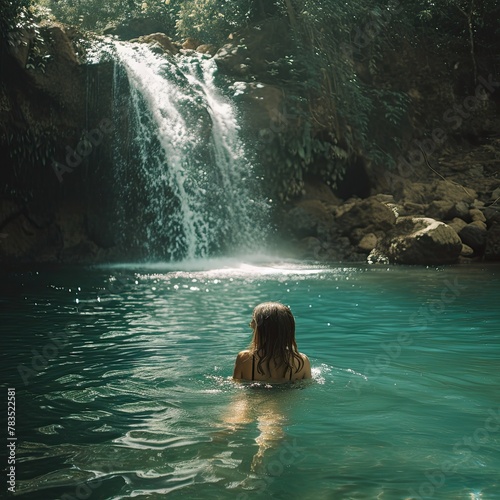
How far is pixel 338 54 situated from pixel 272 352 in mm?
22270

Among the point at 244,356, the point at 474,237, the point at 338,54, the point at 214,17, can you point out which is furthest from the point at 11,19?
the point at 244,356

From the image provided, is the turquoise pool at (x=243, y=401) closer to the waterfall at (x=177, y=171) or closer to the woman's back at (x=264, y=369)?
the woman's back at (x=264, y=369)

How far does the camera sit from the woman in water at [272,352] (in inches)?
221

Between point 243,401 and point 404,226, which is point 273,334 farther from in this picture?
point 404,226

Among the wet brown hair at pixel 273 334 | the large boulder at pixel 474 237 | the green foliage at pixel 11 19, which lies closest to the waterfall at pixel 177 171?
the green foliage at pixel 11 19

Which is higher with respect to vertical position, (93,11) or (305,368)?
(93,11)

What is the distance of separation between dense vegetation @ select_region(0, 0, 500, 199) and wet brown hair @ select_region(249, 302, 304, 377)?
681 inches

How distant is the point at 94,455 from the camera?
4.64 m

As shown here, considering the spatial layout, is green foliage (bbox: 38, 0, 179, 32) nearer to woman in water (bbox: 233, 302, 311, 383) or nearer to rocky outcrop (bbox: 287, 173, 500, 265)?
rocky outcrop (bbox: 287, 173, 500, 265)

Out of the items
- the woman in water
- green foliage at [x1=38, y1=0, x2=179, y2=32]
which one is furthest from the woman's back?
green foliage at [x1=38, y1=0, x2=179, y2=32]

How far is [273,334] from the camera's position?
222 inches

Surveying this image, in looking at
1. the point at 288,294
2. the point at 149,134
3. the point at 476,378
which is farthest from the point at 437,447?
the point at 149,134

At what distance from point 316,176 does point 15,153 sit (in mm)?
9318

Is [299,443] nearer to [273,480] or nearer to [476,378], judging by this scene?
[273,480]
